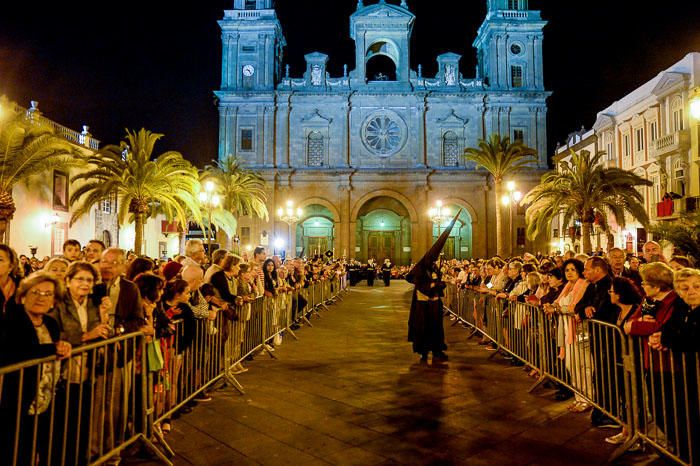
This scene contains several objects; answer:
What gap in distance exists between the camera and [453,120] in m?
40.6

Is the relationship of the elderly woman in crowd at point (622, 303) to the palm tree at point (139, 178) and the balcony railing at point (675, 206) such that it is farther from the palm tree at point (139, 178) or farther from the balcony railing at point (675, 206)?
the balcony railing at point (675, 206)

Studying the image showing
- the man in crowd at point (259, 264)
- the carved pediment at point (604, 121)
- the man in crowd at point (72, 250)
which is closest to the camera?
the man in crowd at point (72, 250)

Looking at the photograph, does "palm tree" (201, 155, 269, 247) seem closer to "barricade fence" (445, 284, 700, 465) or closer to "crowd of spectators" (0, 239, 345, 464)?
"barricade fence" (445, 284, 700, 465)

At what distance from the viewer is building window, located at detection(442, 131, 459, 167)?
4081 centimetres

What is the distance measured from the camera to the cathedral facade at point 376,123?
131 ft

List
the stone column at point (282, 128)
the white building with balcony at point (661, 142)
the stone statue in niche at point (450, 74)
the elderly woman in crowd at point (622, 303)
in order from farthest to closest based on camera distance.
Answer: the stone statue in niche at point (450, 74) → the stone column at point (282, 128) → the white building with balcony at point (661, 142) → the elderly woman in crowd at point (622, 303)

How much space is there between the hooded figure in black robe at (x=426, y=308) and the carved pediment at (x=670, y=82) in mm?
22747

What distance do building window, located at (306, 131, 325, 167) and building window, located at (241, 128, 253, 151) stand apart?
442cm

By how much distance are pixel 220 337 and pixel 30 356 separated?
3.59 meters

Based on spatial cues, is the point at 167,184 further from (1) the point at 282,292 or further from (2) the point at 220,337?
(2) the point at 220,337

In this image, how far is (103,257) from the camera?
5.20 meters

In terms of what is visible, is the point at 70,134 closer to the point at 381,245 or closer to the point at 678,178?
the point at 381,245

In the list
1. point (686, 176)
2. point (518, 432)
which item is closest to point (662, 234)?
point (686, 176)

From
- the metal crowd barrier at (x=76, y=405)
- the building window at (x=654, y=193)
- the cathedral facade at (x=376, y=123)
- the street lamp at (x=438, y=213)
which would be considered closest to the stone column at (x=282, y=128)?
the cathedral facade at (x=376, y=123)
